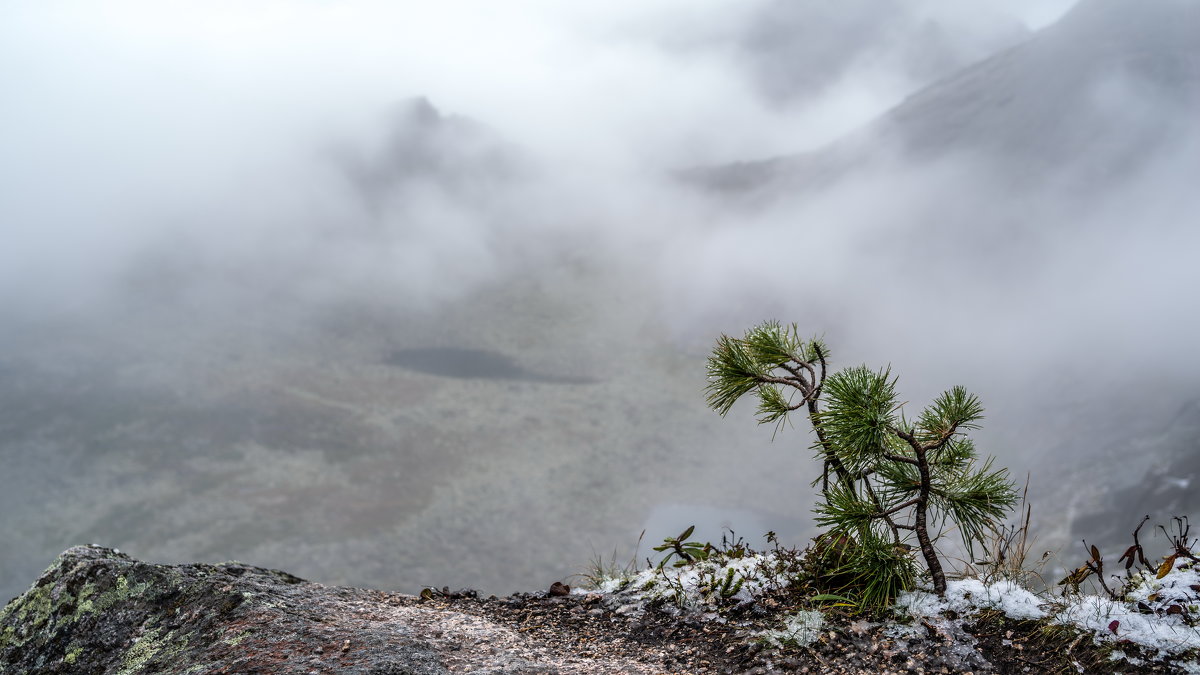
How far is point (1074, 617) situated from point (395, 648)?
153 inches

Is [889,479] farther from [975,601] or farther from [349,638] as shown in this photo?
[349,638]

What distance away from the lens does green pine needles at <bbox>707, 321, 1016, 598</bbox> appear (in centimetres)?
499

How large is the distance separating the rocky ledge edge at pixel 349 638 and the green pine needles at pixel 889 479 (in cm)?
43

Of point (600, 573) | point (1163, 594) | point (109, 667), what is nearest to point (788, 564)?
point (600, 573)

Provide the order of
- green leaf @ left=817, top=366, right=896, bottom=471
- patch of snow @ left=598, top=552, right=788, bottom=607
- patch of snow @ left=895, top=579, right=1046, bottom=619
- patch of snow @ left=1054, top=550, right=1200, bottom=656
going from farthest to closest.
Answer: patch of snow @ left=598, top=552, right=788, bottom=607 → patch of snow @ left=895, top=579, right=1046, bottom=619 → green leaf @ left=817, top=366, right=896, bottom=471 → patch of snow @ left=1054, top=550, right=1200, bottom=656

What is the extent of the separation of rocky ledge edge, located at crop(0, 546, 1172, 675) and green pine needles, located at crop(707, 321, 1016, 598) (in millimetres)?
433

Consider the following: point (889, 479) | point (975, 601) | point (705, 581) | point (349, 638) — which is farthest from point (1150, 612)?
point (349, 638)

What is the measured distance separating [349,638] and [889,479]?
3363mm

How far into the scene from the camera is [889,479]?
529cm

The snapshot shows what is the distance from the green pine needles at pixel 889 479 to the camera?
16.4 feet

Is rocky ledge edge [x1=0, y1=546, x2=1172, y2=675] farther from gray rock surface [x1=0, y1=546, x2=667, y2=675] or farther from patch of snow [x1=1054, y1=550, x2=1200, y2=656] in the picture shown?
patch of snow [x1=1054, y1=550, x2=1200, y2=656]

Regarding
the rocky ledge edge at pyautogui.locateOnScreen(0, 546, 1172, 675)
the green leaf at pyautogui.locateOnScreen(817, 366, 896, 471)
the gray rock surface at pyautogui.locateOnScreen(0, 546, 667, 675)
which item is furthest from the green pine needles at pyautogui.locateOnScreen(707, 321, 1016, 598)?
the gray rock surface at pyautogui.locateOnScreen(0, 546, 667, 675)

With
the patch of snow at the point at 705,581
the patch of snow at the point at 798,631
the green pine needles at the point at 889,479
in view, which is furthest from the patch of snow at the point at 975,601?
the patch of snow at the point at 705,581

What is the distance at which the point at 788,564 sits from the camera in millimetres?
6027
